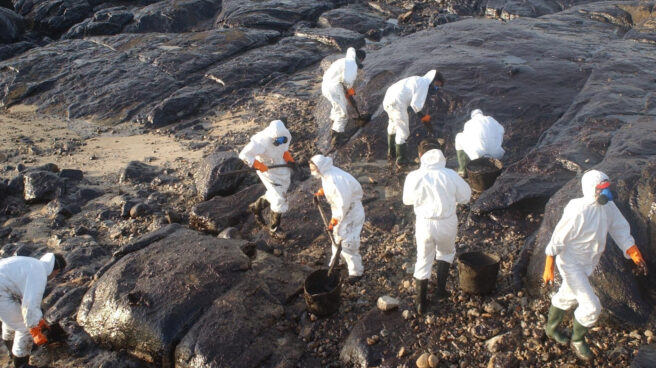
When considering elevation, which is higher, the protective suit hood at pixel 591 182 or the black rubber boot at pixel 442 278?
the protective suit hood at pixel 591 182

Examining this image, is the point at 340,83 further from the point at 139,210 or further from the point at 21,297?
the point at 21,297

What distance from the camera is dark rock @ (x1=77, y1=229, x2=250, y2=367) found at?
5.45m

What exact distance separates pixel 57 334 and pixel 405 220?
4.42 meters

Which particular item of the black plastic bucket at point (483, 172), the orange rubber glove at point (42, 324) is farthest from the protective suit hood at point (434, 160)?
the orange rubber glove at point (42, 324)

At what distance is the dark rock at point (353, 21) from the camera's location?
1823 centimetres

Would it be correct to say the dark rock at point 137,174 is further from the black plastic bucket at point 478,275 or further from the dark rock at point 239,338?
the black plastic bucket at point 478,275

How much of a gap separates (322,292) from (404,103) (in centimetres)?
367

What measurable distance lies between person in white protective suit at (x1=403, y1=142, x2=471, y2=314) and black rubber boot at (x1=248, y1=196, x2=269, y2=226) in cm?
288

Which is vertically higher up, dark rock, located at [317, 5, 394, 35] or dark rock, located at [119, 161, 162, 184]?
dark rock, located at [119, 161, 162, 184]

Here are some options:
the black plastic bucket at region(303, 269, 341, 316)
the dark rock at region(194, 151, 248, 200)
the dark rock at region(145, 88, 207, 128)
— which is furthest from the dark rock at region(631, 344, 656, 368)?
the dark rock at region(145, 88, 207, 128)

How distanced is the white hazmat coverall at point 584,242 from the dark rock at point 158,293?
3304 mm

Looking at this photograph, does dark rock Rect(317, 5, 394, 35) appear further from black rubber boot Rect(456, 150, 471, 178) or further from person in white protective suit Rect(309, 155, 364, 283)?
person in white protective suit Rect(309, 155, 364, 283)

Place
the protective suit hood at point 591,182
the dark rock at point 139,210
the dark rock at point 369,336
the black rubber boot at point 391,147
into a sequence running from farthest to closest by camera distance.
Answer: the black rubber boot at point 391,147, the dark rock at point 139,210, the dark rock at point 369,336, the protective suit hood at point 591,182

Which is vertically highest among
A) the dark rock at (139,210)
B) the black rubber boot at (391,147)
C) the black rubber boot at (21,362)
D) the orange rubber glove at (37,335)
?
the orange rubber glove at (37,335)
